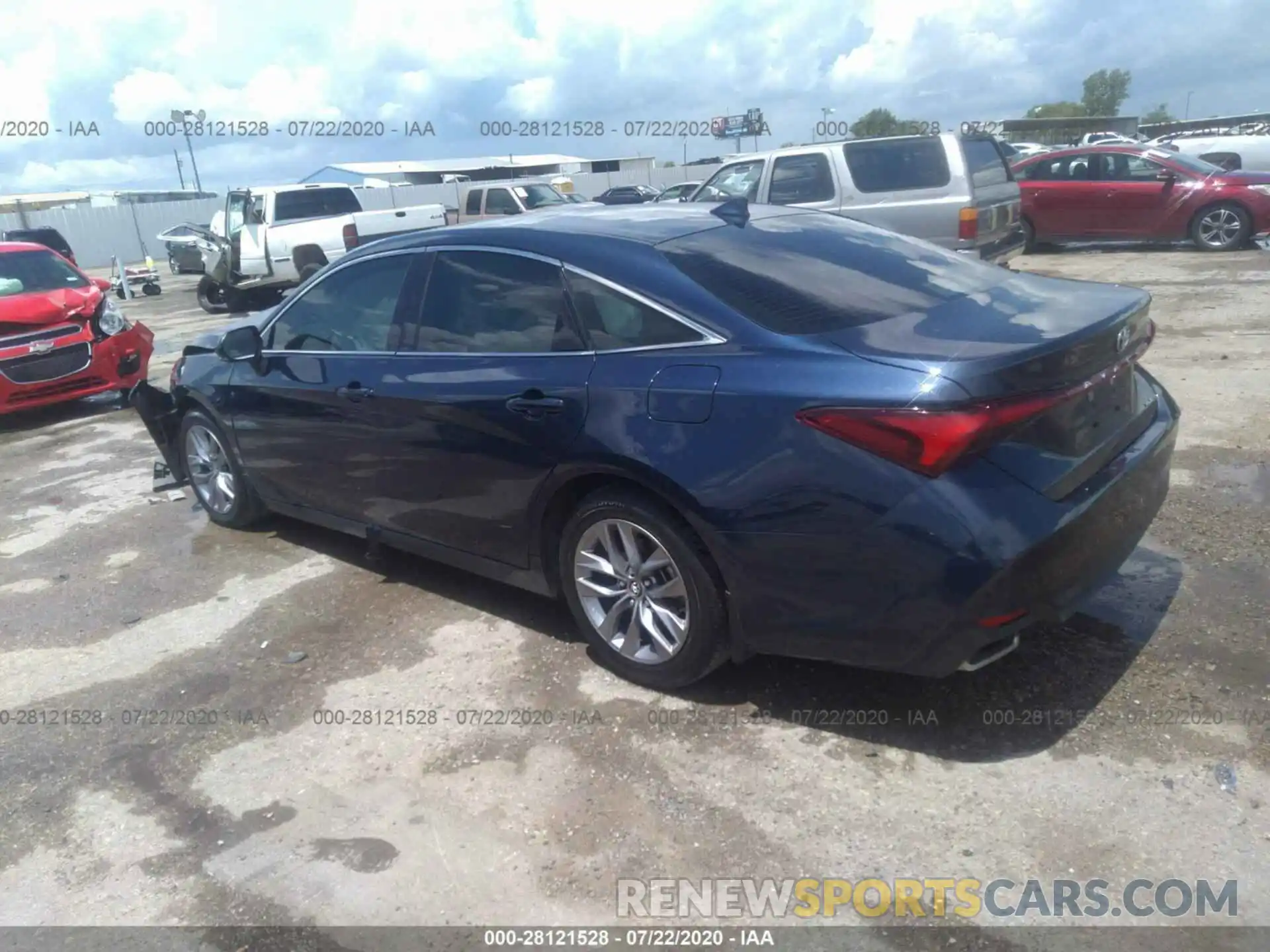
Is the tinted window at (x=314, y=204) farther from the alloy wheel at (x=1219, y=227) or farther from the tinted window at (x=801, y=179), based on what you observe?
the alloy wheel at (x=1219, y=227)

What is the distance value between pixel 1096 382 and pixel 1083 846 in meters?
1.41

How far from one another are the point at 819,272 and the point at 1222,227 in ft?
43.8

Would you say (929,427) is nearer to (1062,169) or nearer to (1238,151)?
(1062,169)

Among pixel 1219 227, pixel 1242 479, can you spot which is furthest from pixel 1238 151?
pixel 1242 479

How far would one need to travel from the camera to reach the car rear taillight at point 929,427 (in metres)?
2.88

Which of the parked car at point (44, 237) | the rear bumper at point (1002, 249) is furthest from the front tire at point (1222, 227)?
the parked car at point (44, 237)

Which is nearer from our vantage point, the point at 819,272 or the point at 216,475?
the point at 819,272

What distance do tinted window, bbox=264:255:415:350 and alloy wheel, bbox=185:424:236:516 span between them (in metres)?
0.93

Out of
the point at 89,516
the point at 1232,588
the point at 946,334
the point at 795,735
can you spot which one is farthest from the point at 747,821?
the point at 89,516

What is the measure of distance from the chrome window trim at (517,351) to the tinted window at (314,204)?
1260 cm

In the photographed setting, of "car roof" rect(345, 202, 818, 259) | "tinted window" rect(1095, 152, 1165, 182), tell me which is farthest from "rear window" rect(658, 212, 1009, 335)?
"tinted window" rect(1095, 152, 1165, 182)

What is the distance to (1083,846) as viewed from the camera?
2.81m

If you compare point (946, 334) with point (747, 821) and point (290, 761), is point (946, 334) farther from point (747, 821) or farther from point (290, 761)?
point (290, 761)

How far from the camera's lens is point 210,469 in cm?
593
